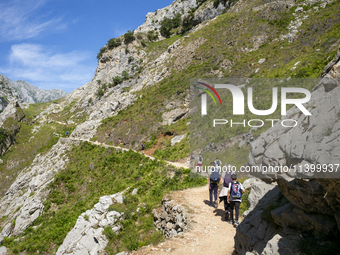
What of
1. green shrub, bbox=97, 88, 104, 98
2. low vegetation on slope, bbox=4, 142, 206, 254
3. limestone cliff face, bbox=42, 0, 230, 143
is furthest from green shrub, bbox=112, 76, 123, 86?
low vegetation on slope, bbox=4, 142, 206, 254

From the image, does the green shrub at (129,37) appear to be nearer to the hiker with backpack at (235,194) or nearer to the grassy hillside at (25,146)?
the grassy hillside at (25,146)

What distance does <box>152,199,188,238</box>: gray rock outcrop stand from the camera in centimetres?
950

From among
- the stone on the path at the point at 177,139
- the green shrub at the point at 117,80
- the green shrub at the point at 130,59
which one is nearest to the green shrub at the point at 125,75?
the green shrub at the point at 117,80

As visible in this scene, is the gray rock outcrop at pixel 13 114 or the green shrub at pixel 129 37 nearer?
the gray rock outcrop at pixel 13 114

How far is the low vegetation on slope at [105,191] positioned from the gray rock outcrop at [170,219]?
0.38 m

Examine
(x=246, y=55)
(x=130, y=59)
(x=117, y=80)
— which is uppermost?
(x=130, y=59)

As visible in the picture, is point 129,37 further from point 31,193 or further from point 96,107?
point 31,193

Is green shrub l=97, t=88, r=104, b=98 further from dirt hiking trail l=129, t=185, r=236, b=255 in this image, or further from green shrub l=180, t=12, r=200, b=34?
dirt hiking trail l=129, t=185, r=236, b=255

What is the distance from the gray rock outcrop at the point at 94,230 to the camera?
1132 cm

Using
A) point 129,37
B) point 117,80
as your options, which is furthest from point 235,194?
point 129,37

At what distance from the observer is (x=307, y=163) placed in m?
4.23

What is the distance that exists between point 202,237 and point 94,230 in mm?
7083

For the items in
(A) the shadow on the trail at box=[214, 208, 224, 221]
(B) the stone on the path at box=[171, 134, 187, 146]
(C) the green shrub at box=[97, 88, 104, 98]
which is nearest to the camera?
(A) the shadow on the trail at box=[214, 208, 224, 221]

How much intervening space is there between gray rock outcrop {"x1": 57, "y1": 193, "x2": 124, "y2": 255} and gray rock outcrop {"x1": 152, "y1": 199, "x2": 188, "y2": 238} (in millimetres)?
2292
